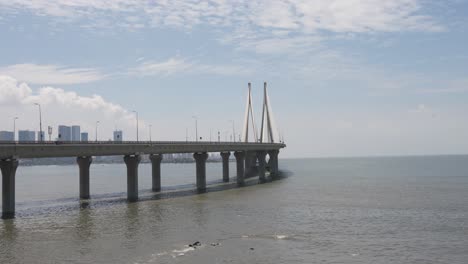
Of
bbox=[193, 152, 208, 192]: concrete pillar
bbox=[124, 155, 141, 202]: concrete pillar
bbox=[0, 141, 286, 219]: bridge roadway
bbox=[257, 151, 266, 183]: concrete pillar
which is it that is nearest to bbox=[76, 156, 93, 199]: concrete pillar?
bbox=[0, 141, 286, 219]: bridge roadway

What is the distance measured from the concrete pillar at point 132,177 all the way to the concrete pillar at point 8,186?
21262 mm

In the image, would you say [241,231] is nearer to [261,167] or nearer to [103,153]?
[103,153]

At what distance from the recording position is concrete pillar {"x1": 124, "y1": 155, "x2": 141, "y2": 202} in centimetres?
7831

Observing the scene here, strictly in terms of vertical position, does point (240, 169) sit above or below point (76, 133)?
below

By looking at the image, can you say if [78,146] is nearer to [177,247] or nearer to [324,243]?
[177,247]

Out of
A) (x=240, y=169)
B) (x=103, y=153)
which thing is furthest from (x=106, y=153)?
(x=240, y=169)

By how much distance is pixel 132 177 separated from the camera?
79.8 metres

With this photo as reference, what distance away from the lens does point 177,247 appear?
39.5 m

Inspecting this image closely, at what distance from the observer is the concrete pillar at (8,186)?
58.5m

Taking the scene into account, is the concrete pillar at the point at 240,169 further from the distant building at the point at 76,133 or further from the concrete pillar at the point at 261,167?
the distant building at the point at 76,133

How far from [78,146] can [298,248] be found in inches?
1617

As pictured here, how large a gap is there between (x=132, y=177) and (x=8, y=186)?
23.5m

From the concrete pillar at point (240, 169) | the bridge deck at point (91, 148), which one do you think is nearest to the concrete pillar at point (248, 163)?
the concrete pillar at point (240, 169)

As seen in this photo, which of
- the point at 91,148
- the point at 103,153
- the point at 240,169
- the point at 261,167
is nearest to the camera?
the point at 91,148
